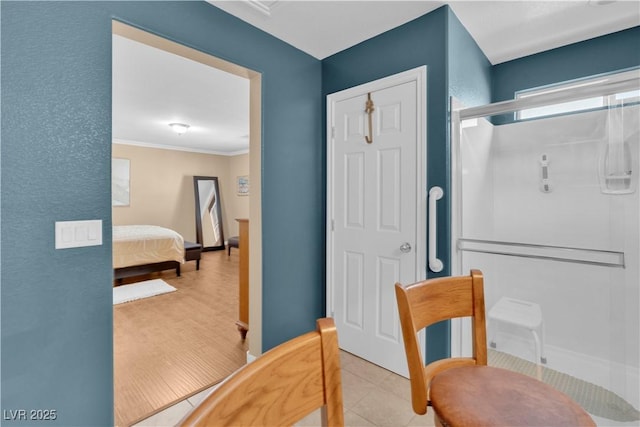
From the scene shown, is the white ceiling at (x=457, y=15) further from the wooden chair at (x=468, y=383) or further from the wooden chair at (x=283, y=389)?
the wooden chair at (x=283, y=389)

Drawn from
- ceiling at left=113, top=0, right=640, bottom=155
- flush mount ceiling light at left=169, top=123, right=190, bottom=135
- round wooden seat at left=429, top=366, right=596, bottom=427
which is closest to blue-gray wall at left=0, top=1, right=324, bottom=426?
Answer: ceiling at left=113, top=0, right=640, bottom=155

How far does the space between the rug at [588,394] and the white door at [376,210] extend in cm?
74

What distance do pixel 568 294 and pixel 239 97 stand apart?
3835mm

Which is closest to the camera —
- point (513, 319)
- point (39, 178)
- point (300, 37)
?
point (39, 178)

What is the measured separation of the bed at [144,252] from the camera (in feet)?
14.4

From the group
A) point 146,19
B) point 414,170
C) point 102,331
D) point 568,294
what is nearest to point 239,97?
point 146,19

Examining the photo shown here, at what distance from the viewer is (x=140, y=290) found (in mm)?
4172

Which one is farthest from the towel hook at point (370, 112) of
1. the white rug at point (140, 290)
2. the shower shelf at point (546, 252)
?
the white rug at point (140, 290)

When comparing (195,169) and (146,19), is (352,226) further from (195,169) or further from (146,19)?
(195,169)

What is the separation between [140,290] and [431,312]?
14.2 ft

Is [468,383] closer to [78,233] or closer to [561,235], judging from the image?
[561,235]

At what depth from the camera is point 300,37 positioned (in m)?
2.28

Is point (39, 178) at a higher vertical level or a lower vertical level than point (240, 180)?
lower

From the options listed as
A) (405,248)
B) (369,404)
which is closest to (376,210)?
(405,248)
